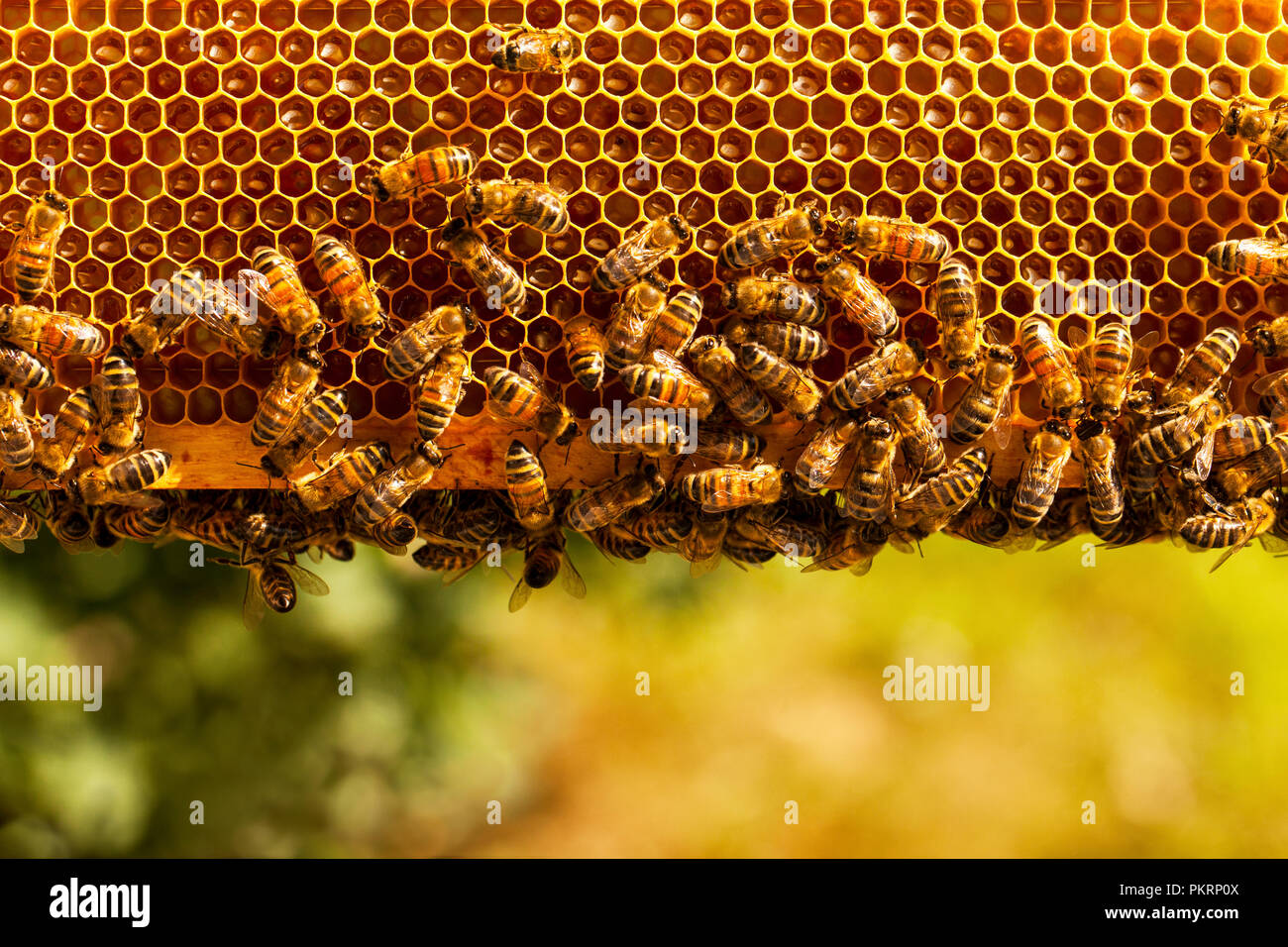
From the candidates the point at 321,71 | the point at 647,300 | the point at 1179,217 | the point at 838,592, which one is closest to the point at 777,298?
the point at 647,300

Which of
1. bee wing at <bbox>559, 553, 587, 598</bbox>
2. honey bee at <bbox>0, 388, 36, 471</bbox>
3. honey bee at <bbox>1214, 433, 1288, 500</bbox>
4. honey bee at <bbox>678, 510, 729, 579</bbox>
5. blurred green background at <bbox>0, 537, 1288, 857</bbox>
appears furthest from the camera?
blurred green background at <bbox>0, 537, 1288, 857</bbox>

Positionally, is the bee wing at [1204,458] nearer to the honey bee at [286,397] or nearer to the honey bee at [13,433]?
the honey bee at [286,397]

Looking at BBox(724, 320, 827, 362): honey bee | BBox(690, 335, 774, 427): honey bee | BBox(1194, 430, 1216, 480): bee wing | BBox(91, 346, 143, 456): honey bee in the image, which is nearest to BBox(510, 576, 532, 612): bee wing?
BBox(690, 335, 774, 427): honey bee

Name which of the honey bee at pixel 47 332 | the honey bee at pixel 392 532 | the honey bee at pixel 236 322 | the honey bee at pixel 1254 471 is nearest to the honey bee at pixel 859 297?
the honey bee at pixel 1254 471

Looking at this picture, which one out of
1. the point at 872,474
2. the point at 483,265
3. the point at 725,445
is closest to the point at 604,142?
the point at 483,265

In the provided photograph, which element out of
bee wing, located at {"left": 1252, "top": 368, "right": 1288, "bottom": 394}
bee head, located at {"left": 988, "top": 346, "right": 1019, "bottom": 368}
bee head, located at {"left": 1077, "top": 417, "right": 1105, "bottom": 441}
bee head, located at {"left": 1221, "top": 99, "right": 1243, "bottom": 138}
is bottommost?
bee head, located at {"left": 1077, "top": 417, "right": 1105, "bottom": 441}

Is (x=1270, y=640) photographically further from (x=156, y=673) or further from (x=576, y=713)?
(x=156, y=673)

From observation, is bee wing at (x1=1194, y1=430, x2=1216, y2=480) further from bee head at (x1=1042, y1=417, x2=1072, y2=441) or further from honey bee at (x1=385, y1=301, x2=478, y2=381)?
honey bee at (x1=385, y1=301, x2=478, y2=381)

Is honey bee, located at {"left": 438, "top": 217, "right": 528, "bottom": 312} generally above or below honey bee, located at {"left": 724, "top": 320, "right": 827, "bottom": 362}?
above
